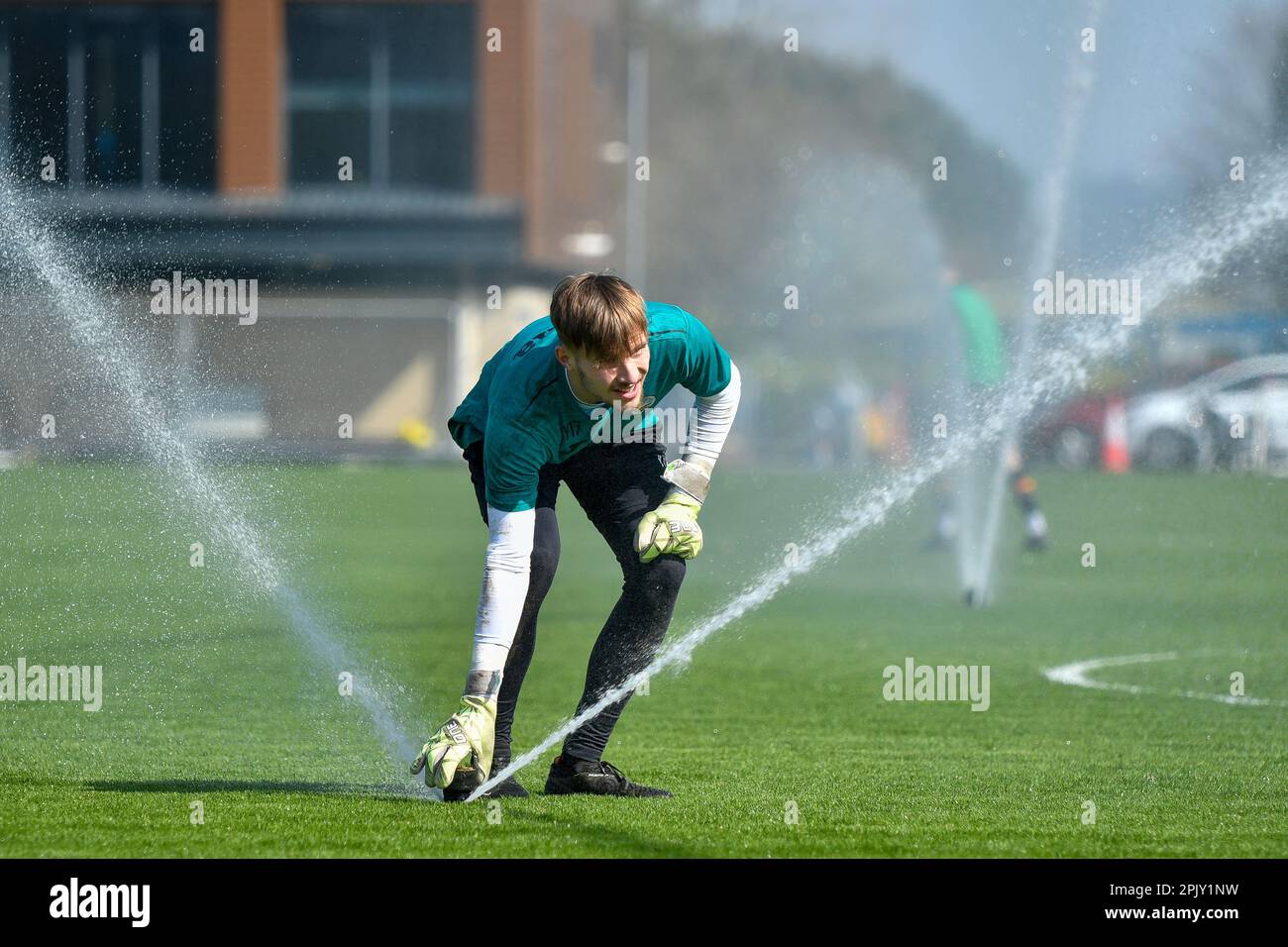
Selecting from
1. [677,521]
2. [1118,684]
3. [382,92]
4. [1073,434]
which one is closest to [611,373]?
[677,521]

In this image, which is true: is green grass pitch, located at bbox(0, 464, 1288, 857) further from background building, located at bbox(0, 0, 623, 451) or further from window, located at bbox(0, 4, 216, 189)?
window, located at bbox(0, 4, 216, 189)

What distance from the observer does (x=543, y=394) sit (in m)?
5.57

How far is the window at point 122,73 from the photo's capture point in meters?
39.1

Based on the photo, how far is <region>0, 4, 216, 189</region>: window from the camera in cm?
3906

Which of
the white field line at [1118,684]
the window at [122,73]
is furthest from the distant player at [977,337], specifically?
the window at [122,73]

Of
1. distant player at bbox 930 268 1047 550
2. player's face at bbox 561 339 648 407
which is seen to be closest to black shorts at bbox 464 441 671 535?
player's face at bbox 561 339 648 407

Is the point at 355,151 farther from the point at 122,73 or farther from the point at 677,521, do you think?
the point at 677,521

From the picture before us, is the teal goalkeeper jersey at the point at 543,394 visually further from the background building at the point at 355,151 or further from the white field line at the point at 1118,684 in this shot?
the background building at the point at 355,151

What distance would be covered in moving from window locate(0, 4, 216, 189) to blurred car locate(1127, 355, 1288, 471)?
21462mm

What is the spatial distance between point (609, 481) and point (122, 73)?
36.4m

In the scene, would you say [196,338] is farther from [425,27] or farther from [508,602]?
[425,27]

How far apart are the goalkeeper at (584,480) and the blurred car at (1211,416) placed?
86.9ft
